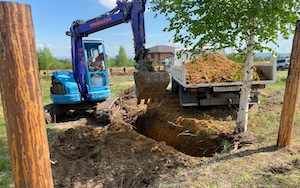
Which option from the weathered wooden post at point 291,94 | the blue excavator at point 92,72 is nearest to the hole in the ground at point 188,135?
the weathered wooden post at point 291,94

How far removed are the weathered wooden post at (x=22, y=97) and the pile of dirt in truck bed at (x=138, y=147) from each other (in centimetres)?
199

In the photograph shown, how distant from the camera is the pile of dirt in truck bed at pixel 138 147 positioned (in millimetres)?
3828

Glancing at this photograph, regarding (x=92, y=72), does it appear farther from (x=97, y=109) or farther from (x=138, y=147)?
(x=138, y=147)

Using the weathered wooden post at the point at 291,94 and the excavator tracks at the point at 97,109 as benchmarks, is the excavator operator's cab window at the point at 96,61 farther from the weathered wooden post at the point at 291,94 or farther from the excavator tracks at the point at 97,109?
the weathered wooden post at the point at 291,94

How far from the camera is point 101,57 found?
7.51 m

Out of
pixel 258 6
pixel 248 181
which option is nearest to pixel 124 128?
pixel 248 181

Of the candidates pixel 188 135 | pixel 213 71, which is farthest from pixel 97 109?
pixel 213 71

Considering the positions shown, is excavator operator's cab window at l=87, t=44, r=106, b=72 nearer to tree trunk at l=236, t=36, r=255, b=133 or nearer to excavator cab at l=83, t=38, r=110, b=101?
excavator cab at l=83, t=38, r=110, b=101

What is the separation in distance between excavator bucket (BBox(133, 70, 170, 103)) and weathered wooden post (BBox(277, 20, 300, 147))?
215 cm

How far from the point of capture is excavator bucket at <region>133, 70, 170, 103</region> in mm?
4355

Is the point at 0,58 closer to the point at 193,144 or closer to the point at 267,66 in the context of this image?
the point at 193,144

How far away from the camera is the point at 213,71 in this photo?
24.0ft

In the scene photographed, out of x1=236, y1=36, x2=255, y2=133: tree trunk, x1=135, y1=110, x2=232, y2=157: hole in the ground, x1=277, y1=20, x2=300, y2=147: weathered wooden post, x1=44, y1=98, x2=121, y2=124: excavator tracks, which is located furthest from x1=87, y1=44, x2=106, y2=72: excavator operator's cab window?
x1=277, y1=20, x2=300, y2=147: weathered wooden post

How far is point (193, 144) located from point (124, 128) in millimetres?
1922
